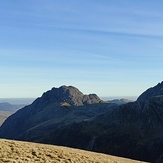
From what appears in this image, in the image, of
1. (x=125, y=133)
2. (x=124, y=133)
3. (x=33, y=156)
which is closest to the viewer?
(x=33, y=156)

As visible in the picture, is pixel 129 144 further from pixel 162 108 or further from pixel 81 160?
pixel 81 160

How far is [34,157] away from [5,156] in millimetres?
3301

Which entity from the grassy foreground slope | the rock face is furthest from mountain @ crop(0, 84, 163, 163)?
the grassy foreground slope

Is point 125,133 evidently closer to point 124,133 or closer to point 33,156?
point 124,133

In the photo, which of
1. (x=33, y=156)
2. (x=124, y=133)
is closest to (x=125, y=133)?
(x=124, y=133)

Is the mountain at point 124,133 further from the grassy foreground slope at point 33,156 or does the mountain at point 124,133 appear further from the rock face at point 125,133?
the grassy foreground slope at point 33,156

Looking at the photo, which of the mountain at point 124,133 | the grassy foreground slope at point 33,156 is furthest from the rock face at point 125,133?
the grassy foreground slope at point 33,156

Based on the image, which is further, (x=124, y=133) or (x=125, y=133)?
(x=124, y=133)

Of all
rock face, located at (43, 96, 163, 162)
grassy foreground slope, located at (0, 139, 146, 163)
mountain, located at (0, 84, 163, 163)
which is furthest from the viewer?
rock face, located at (43, 96, 163, 162)

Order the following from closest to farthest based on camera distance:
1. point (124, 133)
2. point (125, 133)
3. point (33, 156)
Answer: point (33, 156)
point (125, 133)
point (124, 133)

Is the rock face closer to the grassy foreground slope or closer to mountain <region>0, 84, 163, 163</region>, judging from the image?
mountain <region>0, 84, 163, 163</region>

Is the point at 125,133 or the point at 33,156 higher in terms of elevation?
the point at 33,156

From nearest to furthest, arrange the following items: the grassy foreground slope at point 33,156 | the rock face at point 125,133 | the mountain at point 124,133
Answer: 1. the grassy foreground slope at point 33,156
2. the mountain at point 124,133
3. the rock face at point 125,133

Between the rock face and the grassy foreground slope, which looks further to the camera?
the rock face
